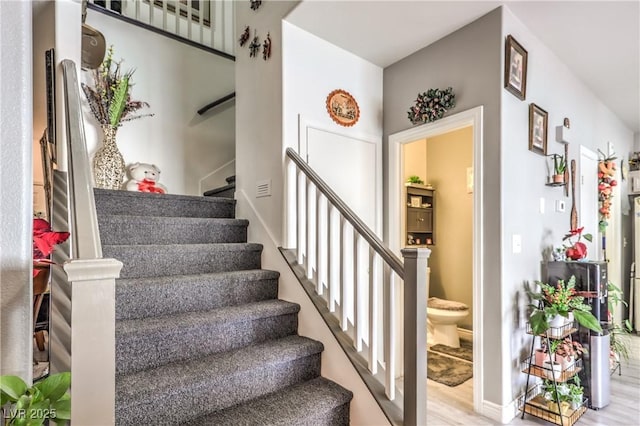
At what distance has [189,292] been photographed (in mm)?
2051

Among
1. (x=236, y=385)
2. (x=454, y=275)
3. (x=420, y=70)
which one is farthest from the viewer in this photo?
(x=454, y=275)

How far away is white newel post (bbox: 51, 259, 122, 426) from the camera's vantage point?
0.89m

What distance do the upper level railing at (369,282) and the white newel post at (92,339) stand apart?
119cm

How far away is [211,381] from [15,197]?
107cm

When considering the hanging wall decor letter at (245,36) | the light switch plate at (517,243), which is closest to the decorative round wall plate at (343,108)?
the hanging wall decor letter at (245,36)

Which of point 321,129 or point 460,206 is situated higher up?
point 321,129

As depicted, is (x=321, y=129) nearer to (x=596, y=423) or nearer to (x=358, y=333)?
(x=358, y=333)

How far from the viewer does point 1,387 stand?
801 mm

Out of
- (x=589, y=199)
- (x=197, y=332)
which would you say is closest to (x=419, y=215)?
(x=589, y=199)

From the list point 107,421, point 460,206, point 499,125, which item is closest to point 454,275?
point 460,206

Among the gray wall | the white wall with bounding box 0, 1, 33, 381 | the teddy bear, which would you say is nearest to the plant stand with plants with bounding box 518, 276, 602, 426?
the gray wall

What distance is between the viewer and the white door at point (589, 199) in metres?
3.56

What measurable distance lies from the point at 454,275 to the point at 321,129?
8.76 ft

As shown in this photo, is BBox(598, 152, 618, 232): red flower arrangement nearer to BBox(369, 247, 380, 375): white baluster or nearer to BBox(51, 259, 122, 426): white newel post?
BBox(369, 247, 380, 375): white baluster
